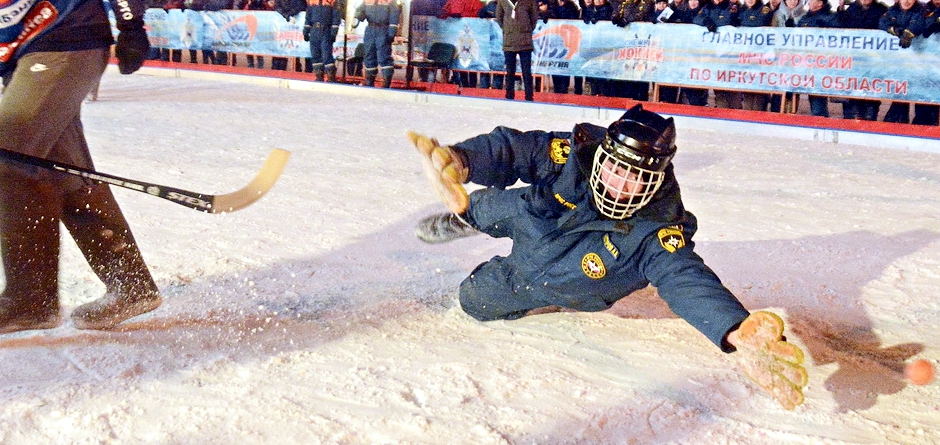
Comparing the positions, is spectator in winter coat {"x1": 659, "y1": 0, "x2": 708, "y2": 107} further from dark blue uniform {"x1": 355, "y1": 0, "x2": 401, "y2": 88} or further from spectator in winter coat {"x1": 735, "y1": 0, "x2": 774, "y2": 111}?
dark blue uniform {"x1": 355, "y1": 0, "x2": 401, "y2": 88}

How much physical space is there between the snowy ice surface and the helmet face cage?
60 centimetres

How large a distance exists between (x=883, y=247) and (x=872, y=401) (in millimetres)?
2282

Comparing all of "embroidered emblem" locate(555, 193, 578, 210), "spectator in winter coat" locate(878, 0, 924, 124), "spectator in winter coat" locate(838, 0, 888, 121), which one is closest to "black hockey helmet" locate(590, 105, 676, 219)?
"embroidered emblem" locate(555, 193, 578, 210)

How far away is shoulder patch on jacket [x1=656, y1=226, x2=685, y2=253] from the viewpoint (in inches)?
112

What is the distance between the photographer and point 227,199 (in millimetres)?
3174

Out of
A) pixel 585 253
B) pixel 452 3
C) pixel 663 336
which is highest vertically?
pixel 452 3

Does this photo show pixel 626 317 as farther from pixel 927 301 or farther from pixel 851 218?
pixel 851 218

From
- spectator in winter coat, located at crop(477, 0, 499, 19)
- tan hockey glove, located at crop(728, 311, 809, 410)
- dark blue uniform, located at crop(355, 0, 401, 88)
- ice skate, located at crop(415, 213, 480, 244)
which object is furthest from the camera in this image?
spectator in winter coat, located at crop(477, 0, 499, 19)

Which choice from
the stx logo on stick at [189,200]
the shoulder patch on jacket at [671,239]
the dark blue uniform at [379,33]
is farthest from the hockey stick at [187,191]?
the dark blue uniform at [379,33]

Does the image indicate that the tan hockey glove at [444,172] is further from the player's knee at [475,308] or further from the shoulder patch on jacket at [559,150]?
the player's knee at [475,308]

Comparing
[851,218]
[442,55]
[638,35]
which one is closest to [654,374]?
[851,218]

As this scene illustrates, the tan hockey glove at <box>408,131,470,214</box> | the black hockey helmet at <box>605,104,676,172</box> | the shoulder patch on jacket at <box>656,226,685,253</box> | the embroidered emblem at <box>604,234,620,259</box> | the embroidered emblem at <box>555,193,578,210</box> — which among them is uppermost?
the black hockey helmet at <box>605,104,676,172</box>

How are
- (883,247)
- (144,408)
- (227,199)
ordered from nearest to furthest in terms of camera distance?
(144,408) < (227,199) < (883,247)

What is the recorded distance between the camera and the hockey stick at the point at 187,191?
281 centimetres
